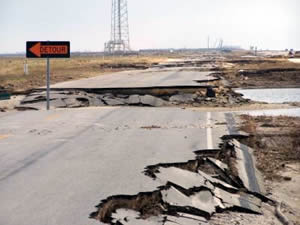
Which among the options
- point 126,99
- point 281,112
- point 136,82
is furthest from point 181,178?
point 136,82

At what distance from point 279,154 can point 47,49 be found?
12.0 m

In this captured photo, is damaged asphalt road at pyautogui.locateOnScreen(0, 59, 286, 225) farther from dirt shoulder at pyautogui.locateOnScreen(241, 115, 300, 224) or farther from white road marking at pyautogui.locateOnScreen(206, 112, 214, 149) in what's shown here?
dirt shoulder at pyautogui.locateOnScreen(241, 115, 300, 224)

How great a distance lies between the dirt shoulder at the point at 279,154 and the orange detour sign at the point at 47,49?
27.2 feet

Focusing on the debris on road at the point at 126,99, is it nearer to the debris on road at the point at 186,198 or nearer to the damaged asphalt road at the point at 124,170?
the damaged asphalt road at the point at 124,170

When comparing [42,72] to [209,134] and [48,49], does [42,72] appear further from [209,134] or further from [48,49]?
[209,134]

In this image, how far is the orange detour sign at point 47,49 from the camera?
19.1m

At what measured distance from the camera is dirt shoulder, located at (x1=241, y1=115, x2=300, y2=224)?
770 centimetres

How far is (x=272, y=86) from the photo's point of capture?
3750cm

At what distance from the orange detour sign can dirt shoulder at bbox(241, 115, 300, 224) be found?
828 centimetres

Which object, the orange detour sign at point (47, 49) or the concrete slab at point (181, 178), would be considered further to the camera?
the orange detour sign at point (47, 49)

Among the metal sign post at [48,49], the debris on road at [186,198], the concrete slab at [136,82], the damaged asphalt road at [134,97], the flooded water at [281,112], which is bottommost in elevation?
the flooded water at [281,112]

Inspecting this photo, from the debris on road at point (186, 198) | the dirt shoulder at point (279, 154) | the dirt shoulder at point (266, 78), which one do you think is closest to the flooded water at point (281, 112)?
the dirt shoulder at point (279, 154)

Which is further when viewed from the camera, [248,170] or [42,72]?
[42,72]

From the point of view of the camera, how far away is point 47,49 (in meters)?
19.2
